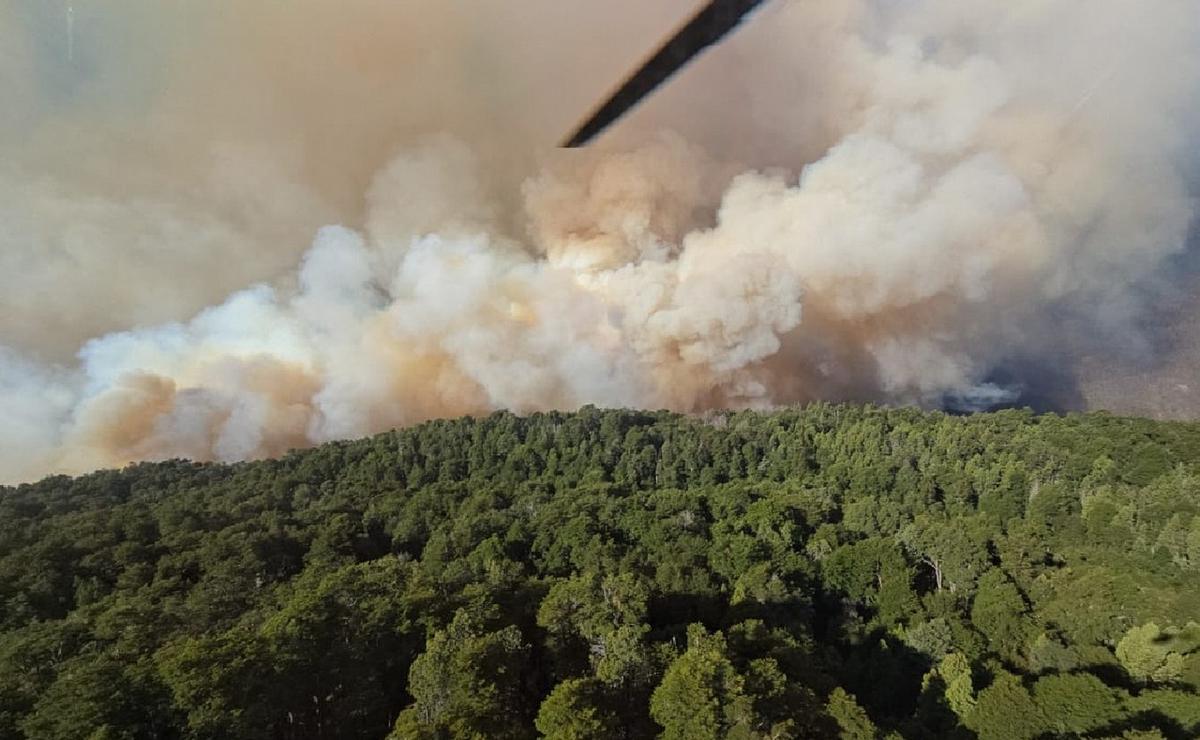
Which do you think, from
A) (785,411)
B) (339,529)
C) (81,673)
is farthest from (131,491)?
(785,411)

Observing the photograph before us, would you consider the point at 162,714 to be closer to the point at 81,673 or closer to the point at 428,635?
the point at 81,673

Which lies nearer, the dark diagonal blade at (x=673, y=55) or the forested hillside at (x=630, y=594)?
the dark diagonal blade at (x=673, y=55)

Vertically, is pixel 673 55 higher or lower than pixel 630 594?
higher

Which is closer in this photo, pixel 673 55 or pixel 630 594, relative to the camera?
pixel 673 55

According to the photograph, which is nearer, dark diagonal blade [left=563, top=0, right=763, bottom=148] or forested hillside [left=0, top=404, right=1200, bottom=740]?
dark diagonal blade [left=563, top=0, right=763, bottom=148]
